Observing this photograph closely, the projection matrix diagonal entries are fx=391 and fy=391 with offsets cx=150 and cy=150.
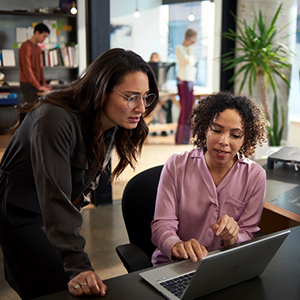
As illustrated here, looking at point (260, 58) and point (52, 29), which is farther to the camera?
point (260, 58)

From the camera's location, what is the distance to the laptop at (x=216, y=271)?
0.96 meters

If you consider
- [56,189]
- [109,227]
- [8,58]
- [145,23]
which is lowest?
[109,227]

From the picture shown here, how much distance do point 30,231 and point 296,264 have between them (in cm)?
93

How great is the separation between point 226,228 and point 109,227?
87.2 inches

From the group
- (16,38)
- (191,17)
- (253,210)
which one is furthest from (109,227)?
(191,17)

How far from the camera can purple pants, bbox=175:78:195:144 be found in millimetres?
4012

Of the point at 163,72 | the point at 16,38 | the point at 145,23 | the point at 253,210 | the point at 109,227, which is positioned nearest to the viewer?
the point at 253,210

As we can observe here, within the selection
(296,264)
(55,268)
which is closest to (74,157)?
(55,268)

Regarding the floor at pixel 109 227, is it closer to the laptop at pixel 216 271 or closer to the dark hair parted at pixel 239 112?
the dark hair parted at pixel 239 112

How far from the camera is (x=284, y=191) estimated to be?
201 cm

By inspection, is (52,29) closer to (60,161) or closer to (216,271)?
(60,161)

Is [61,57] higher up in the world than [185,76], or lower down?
higher up

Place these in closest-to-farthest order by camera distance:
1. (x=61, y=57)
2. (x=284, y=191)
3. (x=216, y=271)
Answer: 1. (x=216, y=271)
2. (x=284, y=191)
3. (x=61, y=57)

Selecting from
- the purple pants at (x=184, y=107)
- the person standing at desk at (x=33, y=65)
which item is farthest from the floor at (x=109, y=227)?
the person standing at desk at (x=33, y=65)
